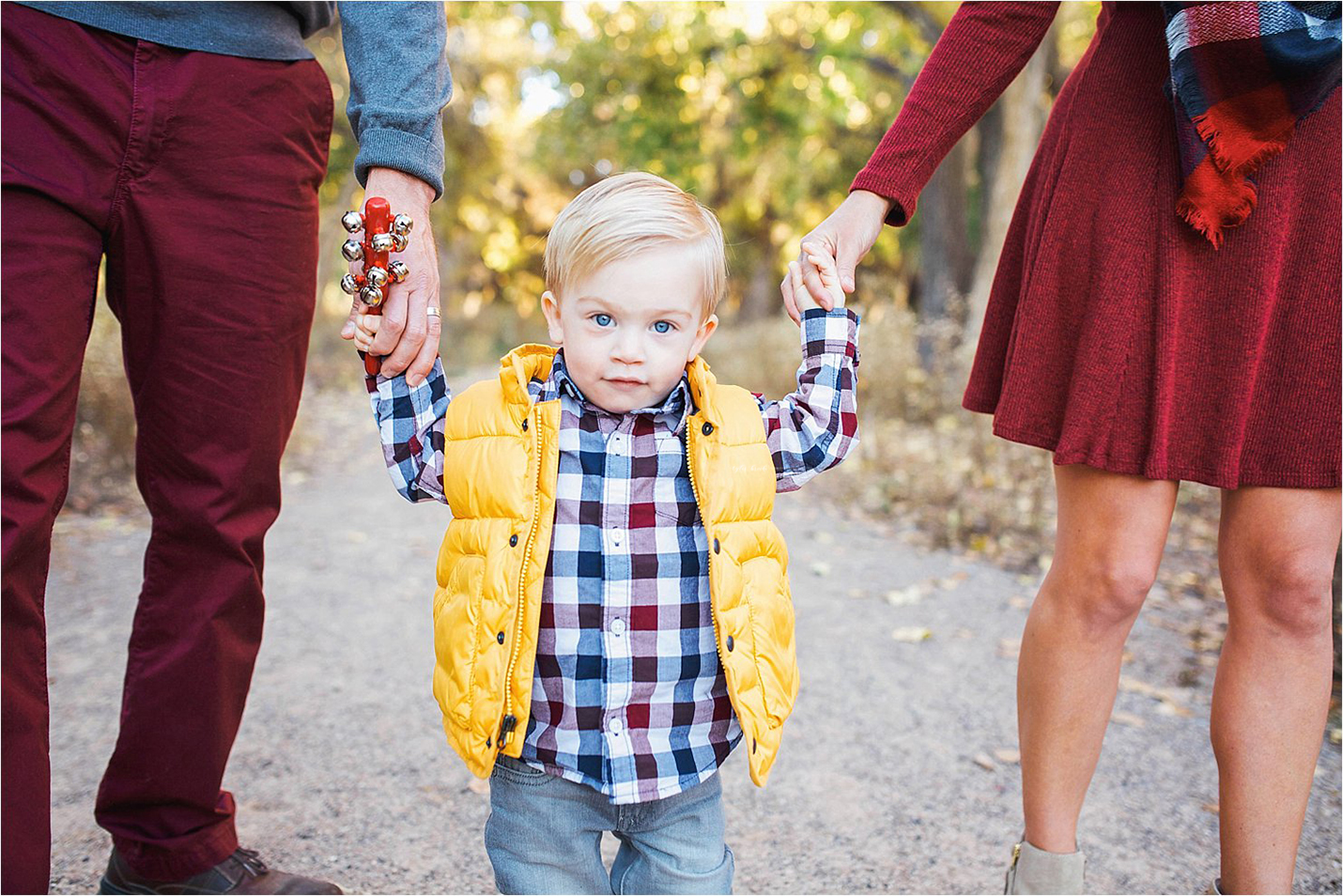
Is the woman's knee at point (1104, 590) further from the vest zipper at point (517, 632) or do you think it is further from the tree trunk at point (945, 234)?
the tree trunk at point (945, 234)

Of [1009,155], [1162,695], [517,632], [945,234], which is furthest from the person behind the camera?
[945,234]

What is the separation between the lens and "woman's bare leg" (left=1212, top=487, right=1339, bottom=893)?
1.80m

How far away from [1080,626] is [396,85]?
1510mm

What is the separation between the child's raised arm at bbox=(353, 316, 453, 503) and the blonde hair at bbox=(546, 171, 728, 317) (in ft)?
0.87

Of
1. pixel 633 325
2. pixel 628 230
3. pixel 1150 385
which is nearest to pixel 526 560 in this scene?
pixel 633 325

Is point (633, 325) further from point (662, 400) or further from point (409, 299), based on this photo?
point (409, 299)

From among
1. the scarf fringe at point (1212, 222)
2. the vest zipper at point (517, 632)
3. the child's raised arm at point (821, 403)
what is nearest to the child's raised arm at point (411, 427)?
the vest zipper at point (517, 632)

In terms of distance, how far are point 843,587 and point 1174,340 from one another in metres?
3.07

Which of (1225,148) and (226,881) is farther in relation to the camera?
(226,881)

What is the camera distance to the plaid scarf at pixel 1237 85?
5.30 ft

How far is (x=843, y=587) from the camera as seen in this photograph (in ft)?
15.6

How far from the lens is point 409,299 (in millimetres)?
1630

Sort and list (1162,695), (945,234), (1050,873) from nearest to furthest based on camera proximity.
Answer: (1050,873) → (1162,695) → (945,234)

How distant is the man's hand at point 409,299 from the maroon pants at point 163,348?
11.6 inches
